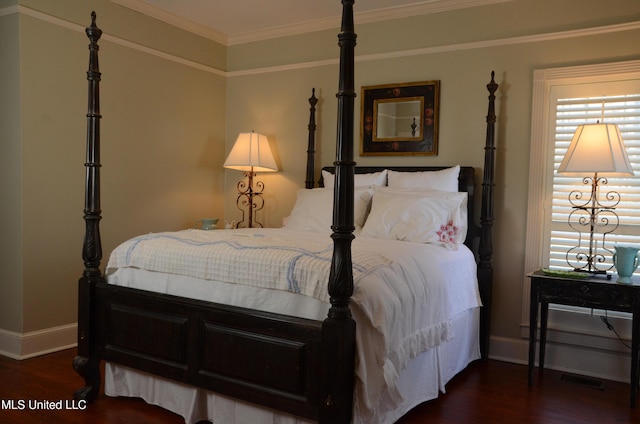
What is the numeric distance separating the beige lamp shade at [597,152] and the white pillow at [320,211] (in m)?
1.31

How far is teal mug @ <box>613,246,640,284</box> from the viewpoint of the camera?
9.95 feet

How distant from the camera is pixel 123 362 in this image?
2.71 metres

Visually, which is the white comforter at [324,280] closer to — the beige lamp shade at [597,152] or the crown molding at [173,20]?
the beige lamp shade at [597,152]

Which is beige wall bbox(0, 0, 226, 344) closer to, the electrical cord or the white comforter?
the white comforter

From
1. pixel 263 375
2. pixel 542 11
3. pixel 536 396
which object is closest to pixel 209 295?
pixel 263 375

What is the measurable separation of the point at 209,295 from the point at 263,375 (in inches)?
19.2

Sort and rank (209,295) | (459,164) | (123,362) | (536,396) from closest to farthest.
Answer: (209,295)
(123,362)
(536,396)
(459,164)

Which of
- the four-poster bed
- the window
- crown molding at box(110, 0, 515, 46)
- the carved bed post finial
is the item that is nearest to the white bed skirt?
the four-poster bed

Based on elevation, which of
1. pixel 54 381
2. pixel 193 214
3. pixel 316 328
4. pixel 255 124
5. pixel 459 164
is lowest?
A: pixel 54 381

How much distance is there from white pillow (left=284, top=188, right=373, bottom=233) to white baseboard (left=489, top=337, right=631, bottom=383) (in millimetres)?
1380

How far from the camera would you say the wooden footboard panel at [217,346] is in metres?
2.12

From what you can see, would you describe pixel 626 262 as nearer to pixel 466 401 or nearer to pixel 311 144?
pixel 466 401

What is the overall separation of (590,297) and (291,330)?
192 cm

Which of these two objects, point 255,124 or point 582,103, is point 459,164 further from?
point 255,124
